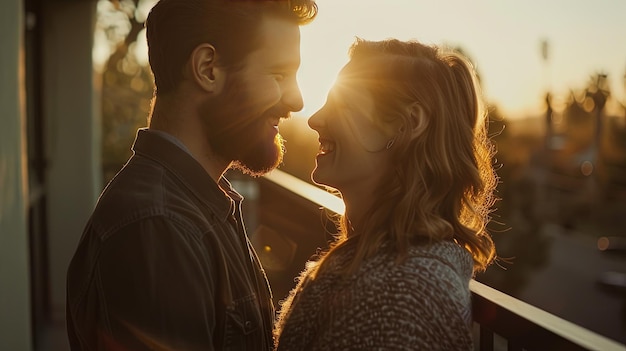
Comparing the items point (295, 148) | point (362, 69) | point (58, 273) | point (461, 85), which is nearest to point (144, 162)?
point (362, 69)

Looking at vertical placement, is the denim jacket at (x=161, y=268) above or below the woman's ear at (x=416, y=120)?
below

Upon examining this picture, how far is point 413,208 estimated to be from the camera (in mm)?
1774

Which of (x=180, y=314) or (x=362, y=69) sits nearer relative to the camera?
(x=180, y=314)

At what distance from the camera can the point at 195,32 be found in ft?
6.39

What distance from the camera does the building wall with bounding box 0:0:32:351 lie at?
314cm

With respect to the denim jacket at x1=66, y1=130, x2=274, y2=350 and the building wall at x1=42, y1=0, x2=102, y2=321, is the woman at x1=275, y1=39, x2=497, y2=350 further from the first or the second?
the building wall at x1=42, y1=0, x2=102, y2=321

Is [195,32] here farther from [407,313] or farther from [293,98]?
[407,313]

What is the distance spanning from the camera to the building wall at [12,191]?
3.14 metres

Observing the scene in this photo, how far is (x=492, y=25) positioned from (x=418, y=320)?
37.6 meters

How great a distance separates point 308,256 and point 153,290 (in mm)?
2074

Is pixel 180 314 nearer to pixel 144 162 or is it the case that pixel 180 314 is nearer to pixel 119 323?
pixel 119 323

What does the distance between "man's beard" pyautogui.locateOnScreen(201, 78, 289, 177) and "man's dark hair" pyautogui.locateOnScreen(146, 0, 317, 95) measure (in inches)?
3.7

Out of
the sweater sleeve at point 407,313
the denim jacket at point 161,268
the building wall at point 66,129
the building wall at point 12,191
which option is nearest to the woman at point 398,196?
the sweater sleeve at point 407,313

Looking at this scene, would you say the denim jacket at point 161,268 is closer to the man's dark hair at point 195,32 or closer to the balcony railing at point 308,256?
the man's dark hair at point 195,32
